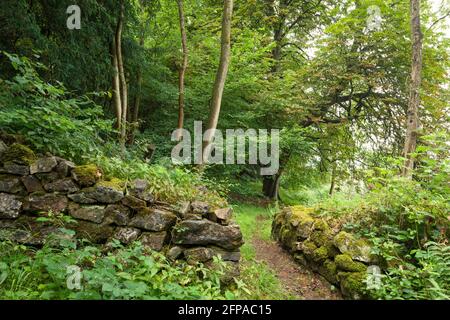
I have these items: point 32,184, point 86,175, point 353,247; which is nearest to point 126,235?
point 86,175

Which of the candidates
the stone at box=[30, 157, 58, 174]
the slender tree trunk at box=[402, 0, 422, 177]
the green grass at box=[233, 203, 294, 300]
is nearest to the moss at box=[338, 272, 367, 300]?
the green grass at box=[233, 203, 294, 300]

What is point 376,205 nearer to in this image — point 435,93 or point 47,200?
point 47,200

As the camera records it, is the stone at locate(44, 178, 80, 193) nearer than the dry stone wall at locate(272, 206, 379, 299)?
Yes

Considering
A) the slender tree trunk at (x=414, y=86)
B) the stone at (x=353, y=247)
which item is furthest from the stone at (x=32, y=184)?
the slender tree trunk at (x=414, y=86)

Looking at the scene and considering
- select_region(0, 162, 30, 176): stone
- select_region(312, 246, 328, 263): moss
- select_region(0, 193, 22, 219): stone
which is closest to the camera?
select_region(0, 193, 22, 219): stone

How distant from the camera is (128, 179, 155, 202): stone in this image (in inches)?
168

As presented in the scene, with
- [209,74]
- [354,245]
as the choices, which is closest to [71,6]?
[209,74]

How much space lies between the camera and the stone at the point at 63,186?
3.95m

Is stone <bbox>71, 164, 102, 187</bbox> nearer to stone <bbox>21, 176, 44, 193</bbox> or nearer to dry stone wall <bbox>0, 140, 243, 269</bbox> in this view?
dry stone wall <bbox>0, 140, 243, 269</bbox>

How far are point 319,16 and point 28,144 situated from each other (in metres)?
14.5

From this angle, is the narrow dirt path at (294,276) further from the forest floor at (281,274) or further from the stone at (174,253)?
the stone at (174,253)

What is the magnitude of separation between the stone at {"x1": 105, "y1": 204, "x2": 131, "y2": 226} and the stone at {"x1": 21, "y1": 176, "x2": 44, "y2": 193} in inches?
36.9

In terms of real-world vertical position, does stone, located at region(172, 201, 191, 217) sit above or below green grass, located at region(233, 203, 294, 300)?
above

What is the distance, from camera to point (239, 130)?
435 inches
